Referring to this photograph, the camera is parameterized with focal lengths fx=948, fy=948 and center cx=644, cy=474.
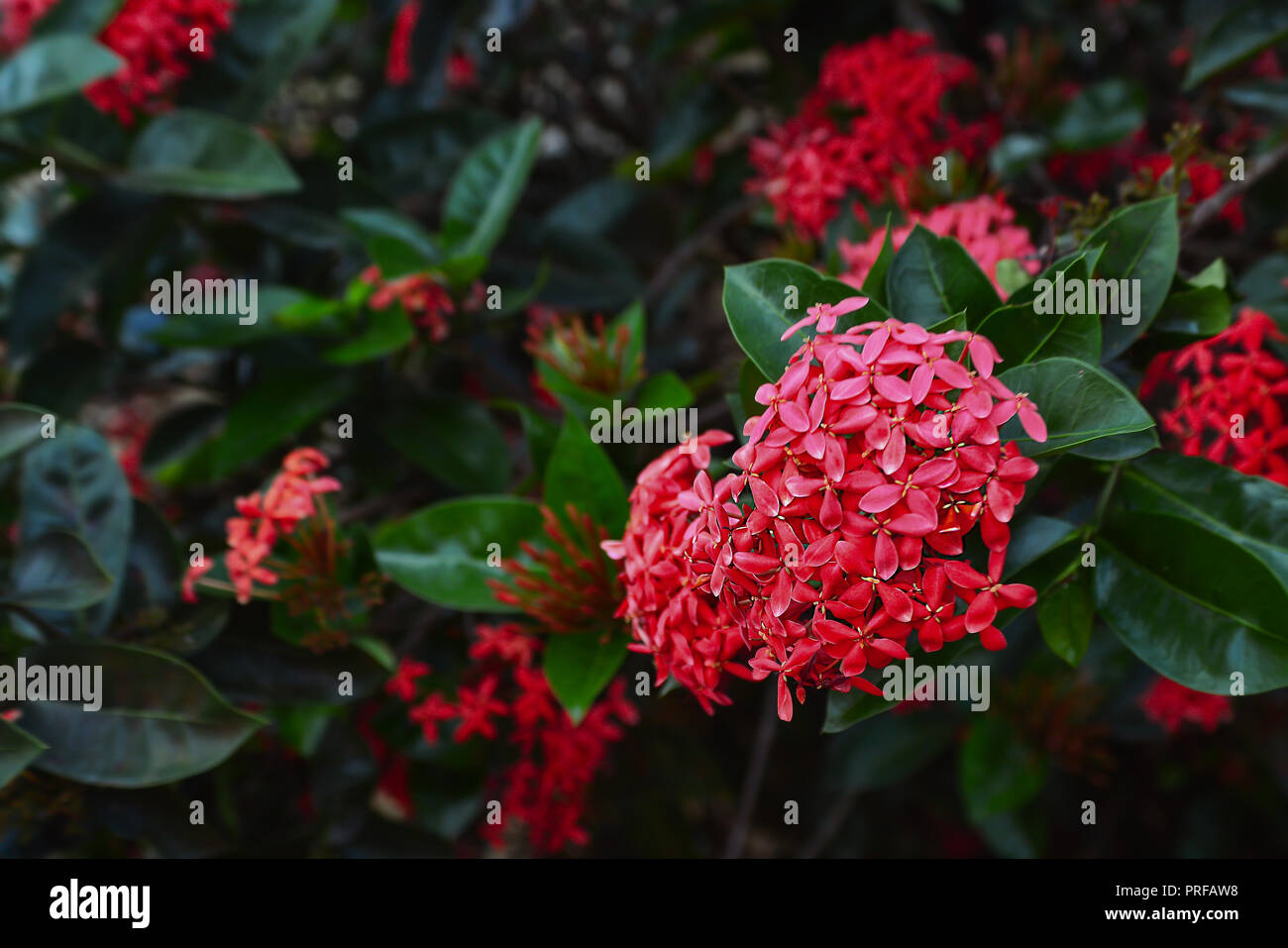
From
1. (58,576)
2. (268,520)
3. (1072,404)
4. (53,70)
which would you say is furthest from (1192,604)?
(53,70)

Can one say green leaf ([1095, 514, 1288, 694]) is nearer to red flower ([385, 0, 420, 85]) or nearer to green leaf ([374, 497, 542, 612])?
green leaf ([374, 497, 542, 612])

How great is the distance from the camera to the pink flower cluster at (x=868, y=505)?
0.67 metres

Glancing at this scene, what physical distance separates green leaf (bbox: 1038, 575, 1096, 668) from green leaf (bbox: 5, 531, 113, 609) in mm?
989

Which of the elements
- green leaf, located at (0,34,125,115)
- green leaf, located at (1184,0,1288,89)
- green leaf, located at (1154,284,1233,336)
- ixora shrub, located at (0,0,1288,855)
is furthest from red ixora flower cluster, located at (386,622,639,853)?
green leaf, located at (1184,0,1288,89)

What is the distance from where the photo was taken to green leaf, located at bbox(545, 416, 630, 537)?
101 cm

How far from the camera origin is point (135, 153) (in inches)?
56.5

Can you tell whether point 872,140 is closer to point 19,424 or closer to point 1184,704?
point 1184,704

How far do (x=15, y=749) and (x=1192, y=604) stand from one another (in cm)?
111

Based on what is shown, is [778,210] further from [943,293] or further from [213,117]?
[213,117]

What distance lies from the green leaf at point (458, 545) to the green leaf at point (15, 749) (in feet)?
1.24

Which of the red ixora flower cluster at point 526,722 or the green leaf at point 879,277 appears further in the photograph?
the red ixora flower cluster at point 526,722

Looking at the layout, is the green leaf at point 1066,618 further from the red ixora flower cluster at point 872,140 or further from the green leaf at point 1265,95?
the green leaf at point 1265,95

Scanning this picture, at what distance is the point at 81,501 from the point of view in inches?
47.8

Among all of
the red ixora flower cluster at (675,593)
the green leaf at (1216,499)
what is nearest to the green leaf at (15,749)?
the red ixora flower cluster at (675,593)
